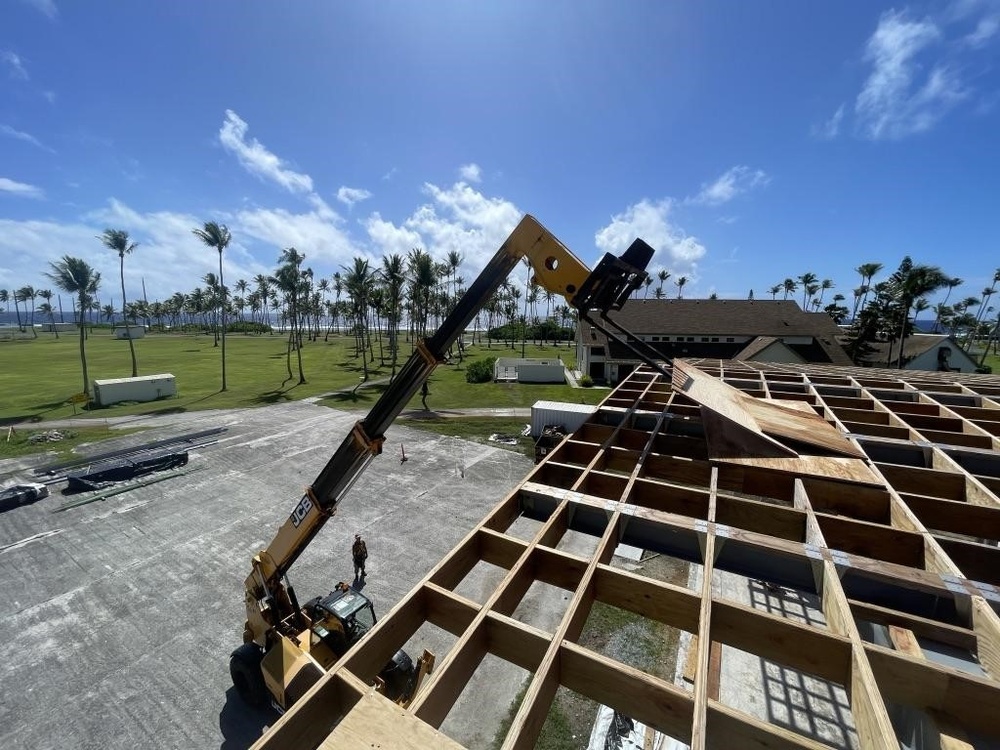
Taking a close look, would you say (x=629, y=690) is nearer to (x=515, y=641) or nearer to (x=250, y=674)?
(x=515, y=641)

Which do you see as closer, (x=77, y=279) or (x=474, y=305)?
(x=474, y=305)

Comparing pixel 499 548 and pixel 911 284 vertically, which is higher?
pixel 911 284

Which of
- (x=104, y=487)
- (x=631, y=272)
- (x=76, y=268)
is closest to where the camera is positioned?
(x=631, y=272)

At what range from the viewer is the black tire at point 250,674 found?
914 centimetres

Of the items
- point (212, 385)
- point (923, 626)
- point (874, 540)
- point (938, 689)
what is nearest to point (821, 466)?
point (874, 540)

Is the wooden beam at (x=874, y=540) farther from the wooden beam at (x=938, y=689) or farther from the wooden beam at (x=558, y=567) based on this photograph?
the wooden beam at (x=558, y=567)

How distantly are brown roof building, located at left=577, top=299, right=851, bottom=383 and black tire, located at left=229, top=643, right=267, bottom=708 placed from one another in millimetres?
43294

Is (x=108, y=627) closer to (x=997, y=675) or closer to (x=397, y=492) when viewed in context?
(x=397, y=492)

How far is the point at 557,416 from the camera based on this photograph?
2706cm

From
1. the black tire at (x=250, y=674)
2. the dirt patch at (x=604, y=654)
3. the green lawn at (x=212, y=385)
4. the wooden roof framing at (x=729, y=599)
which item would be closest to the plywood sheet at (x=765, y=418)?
the wooden roof framing at (x=729, y=599)

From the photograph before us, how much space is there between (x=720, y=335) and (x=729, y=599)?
170 ft

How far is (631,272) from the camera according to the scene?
7184 millimetres

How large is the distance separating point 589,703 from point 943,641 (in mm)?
7604

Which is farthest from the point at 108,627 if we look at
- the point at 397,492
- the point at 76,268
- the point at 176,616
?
the point at 76,268
